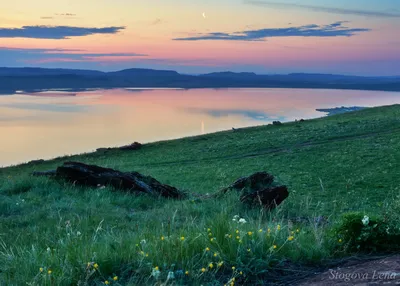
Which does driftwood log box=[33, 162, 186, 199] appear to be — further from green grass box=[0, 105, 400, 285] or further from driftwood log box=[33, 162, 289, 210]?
green grass box=[0, 105, 400, 285]

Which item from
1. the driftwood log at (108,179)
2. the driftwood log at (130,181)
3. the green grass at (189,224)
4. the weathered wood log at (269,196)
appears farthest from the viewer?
the driftwood log at (108,179)

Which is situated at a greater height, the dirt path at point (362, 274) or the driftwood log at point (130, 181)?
the dirt path at point (362, 274)

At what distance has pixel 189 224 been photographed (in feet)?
22.2

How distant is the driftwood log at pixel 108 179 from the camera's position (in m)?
13.6

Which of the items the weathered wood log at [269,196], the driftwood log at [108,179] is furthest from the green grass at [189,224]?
the driftwood log at [108,179]

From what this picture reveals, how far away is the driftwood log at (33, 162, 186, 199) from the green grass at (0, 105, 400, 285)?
542 millimetres

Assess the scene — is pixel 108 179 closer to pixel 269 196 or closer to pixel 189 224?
pixel 269 196

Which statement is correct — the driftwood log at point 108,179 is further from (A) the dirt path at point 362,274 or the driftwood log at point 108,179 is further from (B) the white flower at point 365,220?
(A) the dirt path at point 362,274

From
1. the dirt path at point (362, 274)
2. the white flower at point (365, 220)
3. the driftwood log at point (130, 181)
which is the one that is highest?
the white flower at point (365, 220)

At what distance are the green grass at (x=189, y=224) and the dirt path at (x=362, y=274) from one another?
42 centimetres

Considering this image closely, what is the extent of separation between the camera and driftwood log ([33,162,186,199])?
13.6 metres

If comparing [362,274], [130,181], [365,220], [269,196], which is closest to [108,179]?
[130,181]

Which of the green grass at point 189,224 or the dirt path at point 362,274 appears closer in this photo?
the dirt path at point 362,274

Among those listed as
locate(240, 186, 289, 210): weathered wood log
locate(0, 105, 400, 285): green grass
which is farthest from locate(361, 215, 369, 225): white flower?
locate(240, 186, 289, 210): weathered wood log
